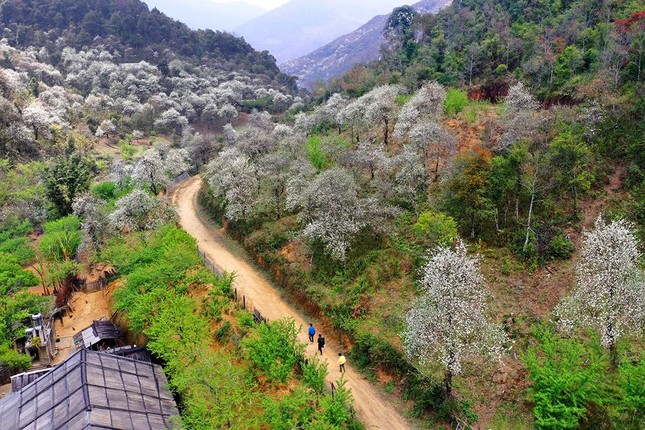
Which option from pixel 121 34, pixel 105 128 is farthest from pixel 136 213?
pixel 121 34

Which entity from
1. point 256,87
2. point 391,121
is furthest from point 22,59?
point 391,121

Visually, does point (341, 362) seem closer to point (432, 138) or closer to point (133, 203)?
point (432, 138)

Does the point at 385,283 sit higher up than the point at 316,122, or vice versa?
the point at 316,122

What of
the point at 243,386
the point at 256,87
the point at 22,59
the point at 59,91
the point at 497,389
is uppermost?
the point at 22,59

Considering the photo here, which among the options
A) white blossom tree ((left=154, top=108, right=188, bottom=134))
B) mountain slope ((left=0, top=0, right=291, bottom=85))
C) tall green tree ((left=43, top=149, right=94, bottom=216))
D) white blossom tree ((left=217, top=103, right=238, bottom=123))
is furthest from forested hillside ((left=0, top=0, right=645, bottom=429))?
mountain slope ((left=0, top=0, right=291, bottom=85))

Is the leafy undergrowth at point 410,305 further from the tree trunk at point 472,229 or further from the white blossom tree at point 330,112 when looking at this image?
the white blossom tree at point 330,112

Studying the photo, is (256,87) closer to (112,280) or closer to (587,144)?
(112,280)

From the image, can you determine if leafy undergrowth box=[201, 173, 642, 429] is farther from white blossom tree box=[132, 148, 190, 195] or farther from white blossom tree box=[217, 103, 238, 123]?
white blossom tree box=[217, 103, 238, 123]

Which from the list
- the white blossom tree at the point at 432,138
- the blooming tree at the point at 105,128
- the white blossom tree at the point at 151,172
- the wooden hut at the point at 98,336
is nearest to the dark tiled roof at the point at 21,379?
the wooden hut at the point at 98,336
